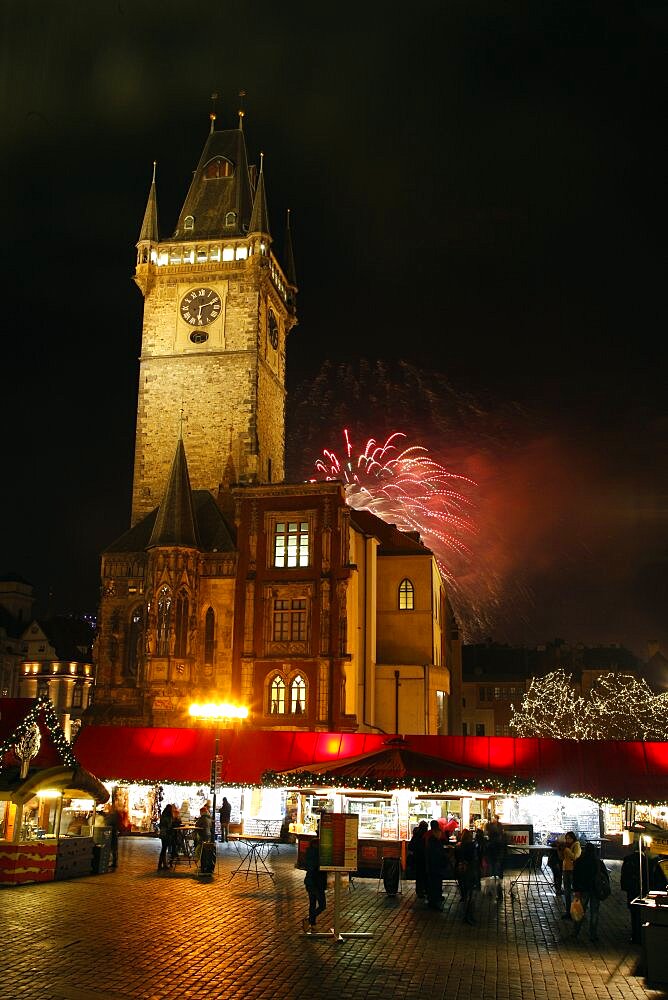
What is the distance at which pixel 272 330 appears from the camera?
61.9m

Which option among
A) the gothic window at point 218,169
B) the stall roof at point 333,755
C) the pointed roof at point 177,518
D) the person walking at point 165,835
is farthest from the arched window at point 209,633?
the gothic window at point 218,169

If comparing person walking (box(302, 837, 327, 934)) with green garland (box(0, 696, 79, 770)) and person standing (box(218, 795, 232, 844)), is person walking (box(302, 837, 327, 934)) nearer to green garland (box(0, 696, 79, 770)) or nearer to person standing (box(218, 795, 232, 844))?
green garland (box(0, 696, 79, 770))

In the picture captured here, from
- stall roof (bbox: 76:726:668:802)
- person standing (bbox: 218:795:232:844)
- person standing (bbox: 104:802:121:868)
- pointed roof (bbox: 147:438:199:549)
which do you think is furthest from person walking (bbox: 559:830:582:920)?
pointed roof (bbox: 147:438:199:549)

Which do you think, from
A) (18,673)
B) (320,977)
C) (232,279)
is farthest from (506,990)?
(18,673)

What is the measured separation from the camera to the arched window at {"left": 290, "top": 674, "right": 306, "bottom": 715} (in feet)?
150

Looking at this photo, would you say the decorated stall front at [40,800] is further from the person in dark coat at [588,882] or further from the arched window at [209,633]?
the arched window at [209,633]

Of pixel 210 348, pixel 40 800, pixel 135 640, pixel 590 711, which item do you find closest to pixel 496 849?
pixel 40 800

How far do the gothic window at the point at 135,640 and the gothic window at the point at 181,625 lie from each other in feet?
8.79

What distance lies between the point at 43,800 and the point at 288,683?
21.8m

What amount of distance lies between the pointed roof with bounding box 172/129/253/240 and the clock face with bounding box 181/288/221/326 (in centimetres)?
378

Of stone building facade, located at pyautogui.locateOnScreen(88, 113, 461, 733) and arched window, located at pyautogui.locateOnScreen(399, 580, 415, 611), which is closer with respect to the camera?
stone building facade, located at pyautogui.locateOnScreen(88, 113, 461, 733)

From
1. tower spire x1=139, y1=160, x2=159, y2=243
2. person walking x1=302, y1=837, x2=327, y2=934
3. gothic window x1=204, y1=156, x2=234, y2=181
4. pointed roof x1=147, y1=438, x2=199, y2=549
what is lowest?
person walking x1=302, y1=837, x2=327, y2=934

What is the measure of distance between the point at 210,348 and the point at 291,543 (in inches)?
626

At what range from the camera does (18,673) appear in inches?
3804
